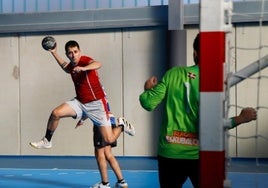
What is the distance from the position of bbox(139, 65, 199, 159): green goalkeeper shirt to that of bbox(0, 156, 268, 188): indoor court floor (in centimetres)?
251

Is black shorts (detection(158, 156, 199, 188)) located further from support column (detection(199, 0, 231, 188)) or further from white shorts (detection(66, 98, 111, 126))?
white shorts (detection(66, 98, 111, 126))

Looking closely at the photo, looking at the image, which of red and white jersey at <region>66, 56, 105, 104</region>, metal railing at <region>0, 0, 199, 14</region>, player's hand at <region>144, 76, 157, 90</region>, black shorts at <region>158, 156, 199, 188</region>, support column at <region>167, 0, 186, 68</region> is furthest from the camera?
metal railing at <region>0, 0, 199, 14</region>

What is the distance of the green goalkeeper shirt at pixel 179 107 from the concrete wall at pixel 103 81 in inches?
235

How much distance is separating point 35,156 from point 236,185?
4.90 metres

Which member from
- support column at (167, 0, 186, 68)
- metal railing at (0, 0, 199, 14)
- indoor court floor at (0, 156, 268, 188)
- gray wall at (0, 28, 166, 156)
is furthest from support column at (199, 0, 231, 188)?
metal railing at (0, 0, 199, 14)

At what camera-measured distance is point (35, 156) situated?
998 cm

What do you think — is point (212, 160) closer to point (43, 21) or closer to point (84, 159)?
Answer: point (84, 159)

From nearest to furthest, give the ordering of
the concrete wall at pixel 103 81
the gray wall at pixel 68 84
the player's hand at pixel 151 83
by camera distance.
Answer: the player's hand at pixel 151 83 < the concrete wall at pixel 103 81 < the gray wall at pixel 68 84

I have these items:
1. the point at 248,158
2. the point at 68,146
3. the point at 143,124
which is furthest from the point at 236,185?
the point at 68,146

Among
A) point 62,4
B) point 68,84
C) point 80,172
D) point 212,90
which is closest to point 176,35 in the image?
point 68,84

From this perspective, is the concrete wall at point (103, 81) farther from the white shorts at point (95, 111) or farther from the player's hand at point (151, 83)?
the player's hand at point (151, 83)

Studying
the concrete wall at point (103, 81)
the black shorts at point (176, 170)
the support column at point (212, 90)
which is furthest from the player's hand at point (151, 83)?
the concrete wall at point (103, 81)

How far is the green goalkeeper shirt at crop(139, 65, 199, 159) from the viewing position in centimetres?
307

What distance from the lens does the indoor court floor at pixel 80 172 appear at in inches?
259
